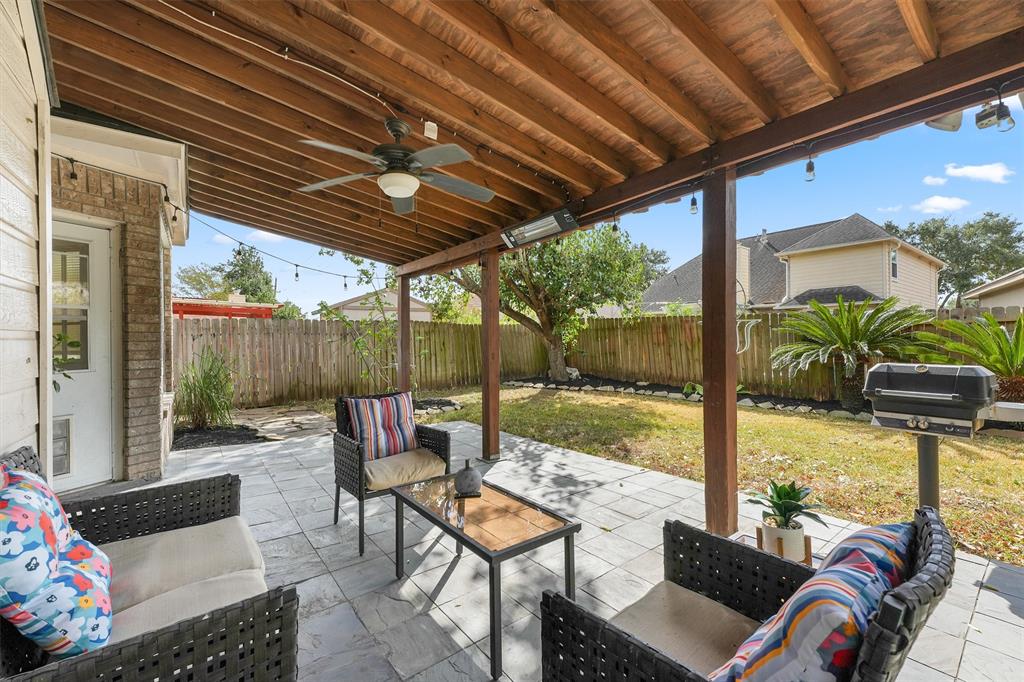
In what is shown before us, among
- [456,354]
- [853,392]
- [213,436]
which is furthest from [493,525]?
[456,354]

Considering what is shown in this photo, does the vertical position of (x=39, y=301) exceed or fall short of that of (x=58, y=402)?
it exceeds it

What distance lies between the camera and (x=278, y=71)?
2.59 m

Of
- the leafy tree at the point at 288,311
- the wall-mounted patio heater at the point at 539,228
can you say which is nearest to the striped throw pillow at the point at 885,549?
the wall-mounted patio heater at the point at 539,228

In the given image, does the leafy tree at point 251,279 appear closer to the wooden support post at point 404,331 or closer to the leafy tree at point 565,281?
the leafy tree at point 565,281

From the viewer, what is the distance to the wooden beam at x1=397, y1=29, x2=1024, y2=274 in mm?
1895

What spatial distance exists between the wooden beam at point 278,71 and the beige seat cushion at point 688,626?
3014 millimetres

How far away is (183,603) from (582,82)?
3.01 m

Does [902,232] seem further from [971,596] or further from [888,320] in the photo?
[971,596]

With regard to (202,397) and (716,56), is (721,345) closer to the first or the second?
(716,56)

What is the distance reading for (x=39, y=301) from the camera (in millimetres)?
1793

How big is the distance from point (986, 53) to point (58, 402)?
612 centimetres

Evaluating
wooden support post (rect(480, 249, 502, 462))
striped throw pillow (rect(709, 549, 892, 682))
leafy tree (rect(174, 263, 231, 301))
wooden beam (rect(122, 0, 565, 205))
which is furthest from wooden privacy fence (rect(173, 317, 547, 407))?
leafy tree (rect(174, 263, 231, 301))

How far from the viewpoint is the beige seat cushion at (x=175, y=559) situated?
155 centimetres

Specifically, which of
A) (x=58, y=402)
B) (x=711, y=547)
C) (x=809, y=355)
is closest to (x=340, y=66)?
(x=711, y=547)
